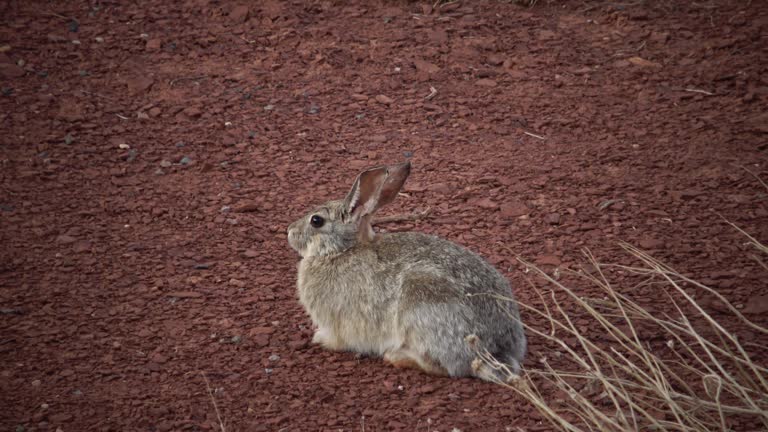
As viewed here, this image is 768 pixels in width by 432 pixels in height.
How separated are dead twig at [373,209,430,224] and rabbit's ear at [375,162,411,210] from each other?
1.05 meters

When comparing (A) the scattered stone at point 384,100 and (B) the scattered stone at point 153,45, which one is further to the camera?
(B) the scattered stone at point 153,45

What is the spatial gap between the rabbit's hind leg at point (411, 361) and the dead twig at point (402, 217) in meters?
1.56

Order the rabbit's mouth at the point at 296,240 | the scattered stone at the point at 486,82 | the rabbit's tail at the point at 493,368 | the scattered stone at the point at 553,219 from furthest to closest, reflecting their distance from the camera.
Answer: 1. the scattered stone at the point at 486,82
2. the scattered stone at the point at 553,219
3. the rabbit's mouth at the point at 296,240
4. the rabbit's tail at the point at 493,368

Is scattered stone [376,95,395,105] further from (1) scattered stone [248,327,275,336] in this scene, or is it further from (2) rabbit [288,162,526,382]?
(1) scattered stone [248,327,275,336]

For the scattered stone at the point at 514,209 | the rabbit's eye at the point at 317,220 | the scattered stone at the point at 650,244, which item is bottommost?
the scattered stone at the point at 650,244

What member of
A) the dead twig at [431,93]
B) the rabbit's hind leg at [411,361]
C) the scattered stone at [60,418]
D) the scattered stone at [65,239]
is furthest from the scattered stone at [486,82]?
the scattered stone at [60,418]

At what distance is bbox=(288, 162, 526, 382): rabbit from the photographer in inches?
201

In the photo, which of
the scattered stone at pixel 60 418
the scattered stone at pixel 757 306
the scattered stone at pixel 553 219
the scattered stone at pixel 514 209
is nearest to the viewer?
the scattered stone at pixel 60 418

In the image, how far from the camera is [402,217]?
6.89 meters

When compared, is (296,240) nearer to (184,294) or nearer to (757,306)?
(184,294)

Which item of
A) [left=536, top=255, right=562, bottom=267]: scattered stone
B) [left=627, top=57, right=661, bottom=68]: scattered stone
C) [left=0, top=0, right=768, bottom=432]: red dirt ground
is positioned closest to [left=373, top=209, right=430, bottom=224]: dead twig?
[left=0, top=0, right=768, bottom=432]: red dirt ground

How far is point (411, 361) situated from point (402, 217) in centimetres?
182

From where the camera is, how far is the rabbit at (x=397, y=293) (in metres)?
5.10

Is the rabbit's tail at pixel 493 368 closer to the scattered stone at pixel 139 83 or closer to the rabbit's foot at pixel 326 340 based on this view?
the rabbit's foot at pixel 326 340
